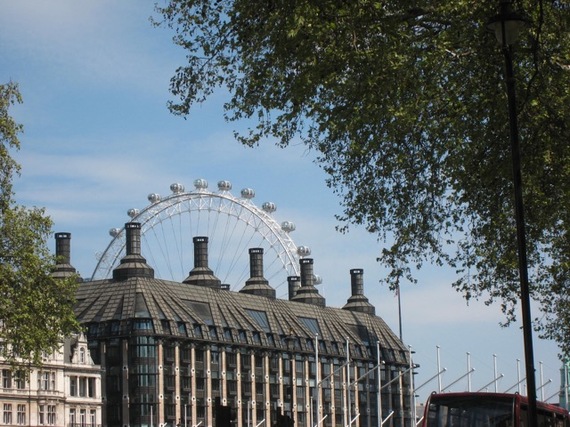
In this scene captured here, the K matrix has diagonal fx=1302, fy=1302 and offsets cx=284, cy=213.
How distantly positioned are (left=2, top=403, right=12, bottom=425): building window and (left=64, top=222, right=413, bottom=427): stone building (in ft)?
74.5

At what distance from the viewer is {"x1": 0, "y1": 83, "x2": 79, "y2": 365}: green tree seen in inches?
2279

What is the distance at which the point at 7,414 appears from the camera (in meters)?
142

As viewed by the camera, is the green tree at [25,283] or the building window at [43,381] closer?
the green tree at [25,283]

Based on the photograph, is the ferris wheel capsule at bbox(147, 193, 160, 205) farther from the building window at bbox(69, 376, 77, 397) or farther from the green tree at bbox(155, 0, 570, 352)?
the green tree at bbox(155, 0, 570, 352)

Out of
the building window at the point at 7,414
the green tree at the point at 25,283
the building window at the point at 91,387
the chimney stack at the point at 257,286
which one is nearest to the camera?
the green tree at the point at 25,283

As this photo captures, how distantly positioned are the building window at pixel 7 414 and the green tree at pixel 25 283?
84.1 m

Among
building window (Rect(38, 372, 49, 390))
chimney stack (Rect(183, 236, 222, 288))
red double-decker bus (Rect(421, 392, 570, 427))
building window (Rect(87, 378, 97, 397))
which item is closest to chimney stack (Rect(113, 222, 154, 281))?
chimney stack (Rect(183, 236, 222, 288))

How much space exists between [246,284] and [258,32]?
164863 millimetres

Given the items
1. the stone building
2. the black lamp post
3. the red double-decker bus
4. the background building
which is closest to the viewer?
the black lamp post

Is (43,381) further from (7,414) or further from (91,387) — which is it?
(91,387)

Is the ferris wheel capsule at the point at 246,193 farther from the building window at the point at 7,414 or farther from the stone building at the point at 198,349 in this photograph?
the building window at the point at 7,414

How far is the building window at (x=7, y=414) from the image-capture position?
140875 millimetres

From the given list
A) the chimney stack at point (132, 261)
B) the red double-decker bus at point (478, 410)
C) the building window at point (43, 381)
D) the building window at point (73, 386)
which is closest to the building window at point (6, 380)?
the building window at point (43, 381)

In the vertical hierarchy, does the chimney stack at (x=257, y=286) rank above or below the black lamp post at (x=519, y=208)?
above
